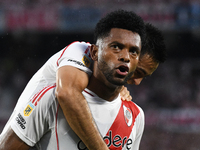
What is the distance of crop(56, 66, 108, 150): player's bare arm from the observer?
63.2 inches

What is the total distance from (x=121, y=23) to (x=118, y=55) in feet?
0.67

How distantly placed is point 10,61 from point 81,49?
720 centimetres

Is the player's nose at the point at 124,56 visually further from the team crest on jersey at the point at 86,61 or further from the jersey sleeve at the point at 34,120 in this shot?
the jersey sleeve at the point at 34,120

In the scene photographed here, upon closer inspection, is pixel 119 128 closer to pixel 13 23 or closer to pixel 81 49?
pixel 81 49

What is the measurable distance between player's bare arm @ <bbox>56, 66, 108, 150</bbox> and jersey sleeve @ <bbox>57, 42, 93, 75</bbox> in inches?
6.0

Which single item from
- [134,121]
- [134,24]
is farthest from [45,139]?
[134,24]

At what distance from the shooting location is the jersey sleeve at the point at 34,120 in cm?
165

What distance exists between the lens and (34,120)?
5.46 feet

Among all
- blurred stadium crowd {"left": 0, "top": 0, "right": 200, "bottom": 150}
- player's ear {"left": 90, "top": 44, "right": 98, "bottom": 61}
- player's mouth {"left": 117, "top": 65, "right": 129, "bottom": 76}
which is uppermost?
player's ear {"left": 90, "top": 44, "right": 98, "bottom": 61}

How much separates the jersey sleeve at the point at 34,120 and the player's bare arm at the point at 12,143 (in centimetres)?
2

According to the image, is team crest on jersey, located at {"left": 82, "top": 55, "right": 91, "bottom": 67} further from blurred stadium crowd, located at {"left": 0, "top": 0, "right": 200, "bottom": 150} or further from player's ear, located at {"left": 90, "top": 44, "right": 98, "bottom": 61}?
blurred stadium crowd, located at {"left": 0, "top": 0, "right": 200, "bottom": 150}

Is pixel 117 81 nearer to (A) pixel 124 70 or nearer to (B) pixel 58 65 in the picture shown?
(A) pixel 124 70

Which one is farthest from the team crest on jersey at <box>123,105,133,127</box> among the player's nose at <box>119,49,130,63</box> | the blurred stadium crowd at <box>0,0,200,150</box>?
the blurred stadium crowd at <box>0,0,200,150</box>

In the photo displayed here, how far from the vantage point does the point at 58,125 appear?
1.71 metres
